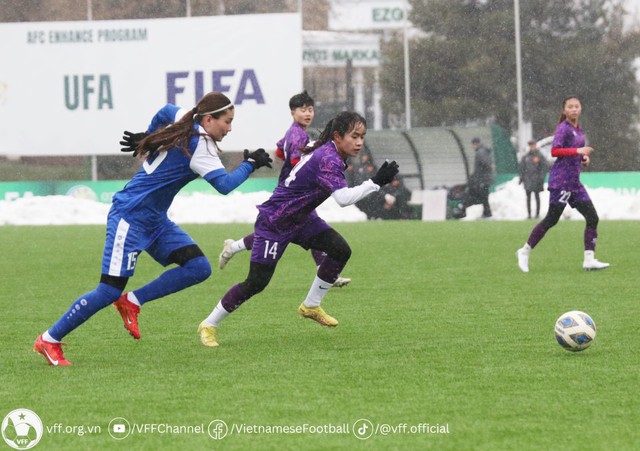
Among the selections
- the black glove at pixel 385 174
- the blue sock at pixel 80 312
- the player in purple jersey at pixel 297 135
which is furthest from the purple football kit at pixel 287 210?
the player in purple jersey at pixel 297 135

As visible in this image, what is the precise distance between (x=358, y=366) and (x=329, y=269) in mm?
1662

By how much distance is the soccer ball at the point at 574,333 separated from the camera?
7633mm

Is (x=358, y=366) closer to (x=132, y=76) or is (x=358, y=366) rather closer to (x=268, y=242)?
(x=268, y=242)

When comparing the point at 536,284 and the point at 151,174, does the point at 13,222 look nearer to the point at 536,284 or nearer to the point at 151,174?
the point at 536,284

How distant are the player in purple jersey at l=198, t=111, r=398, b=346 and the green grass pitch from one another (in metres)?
0.41

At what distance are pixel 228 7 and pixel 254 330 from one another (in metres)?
27.6

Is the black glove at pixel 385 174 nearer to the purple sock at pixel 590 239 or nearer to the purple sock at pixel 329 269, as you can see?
the purple sock at pixel 329 269

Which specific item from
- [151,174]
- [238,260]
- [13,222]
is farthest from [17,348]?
[13,222]

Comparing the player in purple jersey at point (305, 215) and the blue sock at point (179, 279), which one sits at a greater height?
the player in purple jersey at point (305, 215)

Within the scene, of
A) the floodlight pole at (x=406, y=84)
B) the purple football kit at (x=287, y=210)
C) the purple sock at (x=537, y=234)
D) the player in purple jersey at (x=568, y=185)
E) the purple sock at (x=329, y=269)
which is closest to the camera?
the purple football kit at (x=287, y=210)

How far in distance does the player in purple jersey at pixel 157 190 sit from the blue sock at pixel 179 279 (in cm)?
11

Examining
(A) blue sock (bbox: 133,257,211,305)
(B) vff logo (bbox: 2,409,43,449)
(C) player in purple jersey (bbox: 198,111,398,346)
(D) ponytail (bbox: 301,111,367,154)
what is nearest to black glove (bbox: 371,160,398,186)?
(C) player in purple jersey (bbox: 198,111,398,346)

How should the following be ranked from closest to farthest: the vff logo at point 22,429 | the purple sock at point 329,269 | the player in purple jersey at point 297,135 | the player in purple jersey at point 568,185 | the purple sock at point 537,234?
the vff logo at point 22,429 < the purple sock at point 329,269 < the player in purple jersey at point 297,135 < the player in purple jersey at point 568,185 < the purple sock at point 537,234

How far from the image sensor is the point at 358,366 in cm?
738
